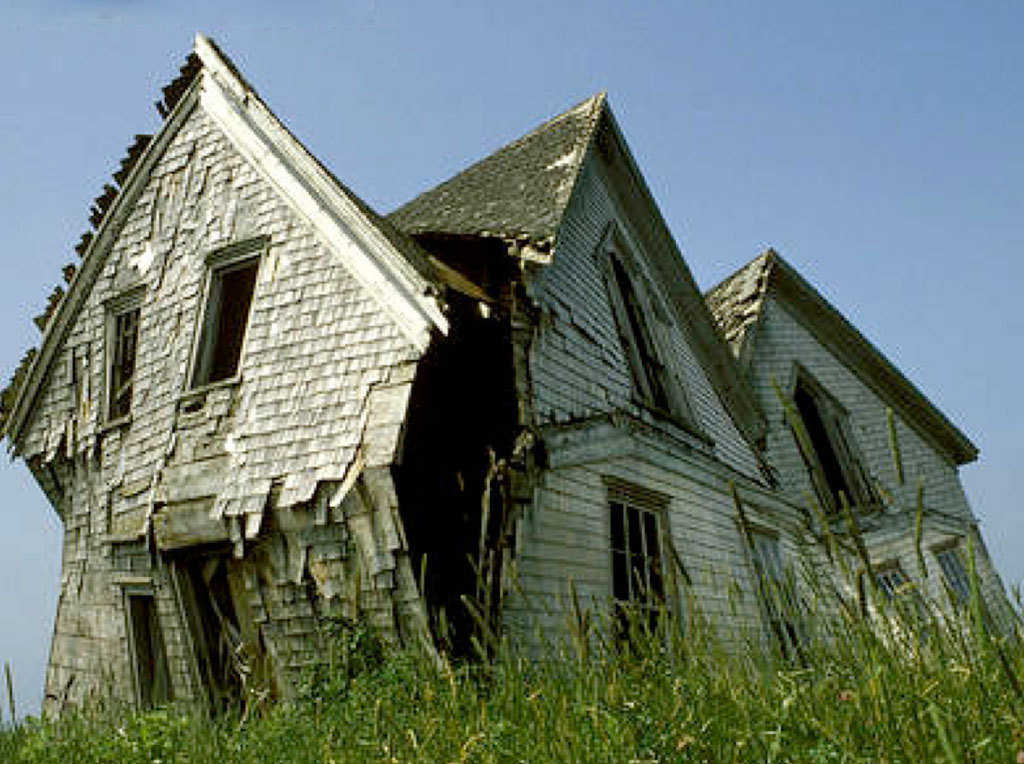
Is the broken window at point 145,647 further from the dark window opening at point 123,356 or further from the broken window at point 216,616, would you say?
the dark window opening at point 123,356

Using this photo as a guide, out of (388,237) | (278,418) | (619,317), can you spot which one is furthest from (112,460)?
(619,317)

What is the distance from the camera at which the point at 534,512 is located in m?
6.84

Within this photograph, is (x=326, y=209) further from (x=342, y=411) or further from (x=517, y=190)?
(x=517, y=190)

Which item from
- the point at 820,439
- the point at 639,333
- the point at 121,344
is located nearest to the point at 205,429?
the point at 121,344

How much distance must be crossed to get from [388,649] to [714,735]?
4.22 m

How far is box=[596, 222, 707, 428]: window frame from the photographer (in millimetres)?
10000

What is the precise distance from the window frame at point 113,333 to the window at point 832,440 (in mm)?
11975

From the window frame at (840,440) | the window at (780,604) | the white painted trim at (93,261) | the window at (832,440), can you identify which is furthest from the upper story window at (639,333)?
the window at (780,604)

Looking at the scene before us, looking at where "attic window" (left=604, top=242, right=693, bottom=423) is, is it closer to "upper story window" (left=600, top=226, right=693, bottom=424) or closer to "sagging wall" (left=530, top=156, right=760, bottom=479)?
"upper story window" (left=600, top=226, right=693, bottom=424)

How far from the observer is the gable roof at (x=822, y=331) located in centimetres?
1483

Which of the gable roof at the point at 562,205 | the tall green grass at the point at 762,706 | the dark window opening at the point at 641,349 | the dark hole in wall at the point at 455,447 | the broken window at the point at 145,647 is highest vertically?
the gable roof at the point at 562,205

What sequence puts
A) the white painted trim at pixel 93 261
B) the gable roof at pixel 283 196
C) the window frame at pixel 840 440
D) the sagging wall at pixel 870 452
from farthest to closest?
the window frame at pixel 840 440
the sagging wall at pixel 870 452
the white painted trim at pixel 93 261
the gable roof at pixel 283 196

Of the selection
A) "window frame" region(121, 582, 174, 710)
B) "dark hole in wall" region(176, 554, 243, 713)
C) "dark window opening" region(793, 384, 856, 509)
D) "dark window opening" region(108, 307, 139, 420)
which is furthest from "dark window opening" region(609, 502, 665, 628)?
"dark window opening" region(793, 384, 856, 509)

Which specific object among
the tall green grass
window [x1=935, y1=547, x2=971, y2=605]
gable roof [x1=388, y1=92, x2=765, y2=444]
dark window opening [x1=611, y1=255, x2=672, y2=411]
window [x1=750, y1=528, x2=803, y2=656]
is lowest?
window [x1=935, y1=547, x2=971, y2=605]
